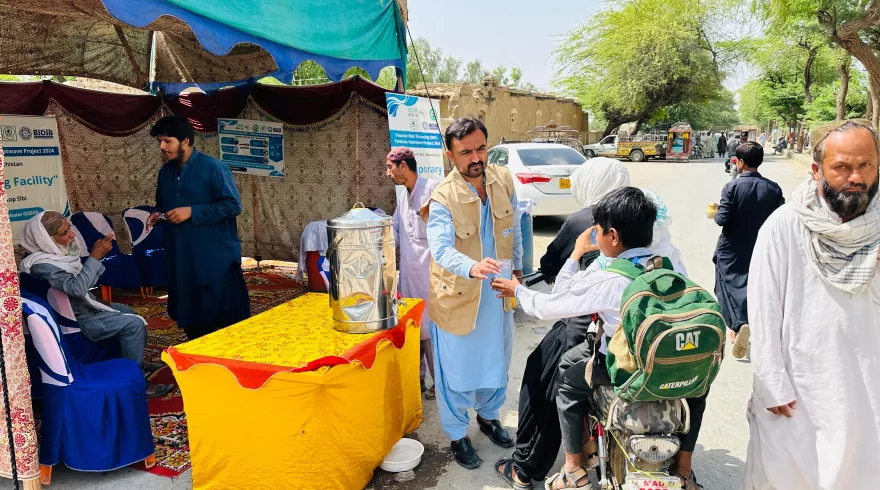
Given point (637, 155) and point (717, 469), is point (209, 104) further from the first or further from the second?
point (637, 155)

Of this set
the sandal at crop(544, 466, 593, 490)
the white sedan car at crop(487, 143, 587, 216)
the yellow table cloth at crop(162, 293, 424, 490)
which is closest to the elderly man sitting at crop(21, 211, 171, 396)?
the yellow table cloth at crop(162, 293, 424, 490)

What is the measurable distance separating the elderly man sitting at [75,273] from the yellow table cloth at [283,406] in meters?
1.29

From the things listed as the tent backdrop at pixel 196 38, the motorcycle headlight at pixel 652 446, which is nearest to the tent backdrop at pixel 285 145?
the tent backdrop at pixel 196 38

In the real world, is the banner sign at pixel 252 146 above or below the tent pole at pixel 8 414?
above

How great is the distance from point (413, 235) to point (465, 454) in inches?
59.0

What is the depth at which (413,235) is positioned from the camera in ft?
12.9

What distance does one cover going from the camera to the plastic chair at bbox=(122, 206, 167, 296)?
658 cm

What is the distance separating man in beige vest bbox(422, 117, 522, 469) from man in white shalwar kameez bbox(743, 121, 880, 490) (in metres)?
1.20

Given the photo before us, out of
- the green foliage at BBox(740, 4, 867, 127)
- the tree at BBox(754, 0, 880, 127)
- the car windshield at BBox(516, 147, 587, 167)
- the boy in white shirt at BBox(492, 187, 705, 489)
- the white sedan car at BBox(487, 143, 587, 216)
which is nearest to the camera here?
the boy in white shirt at BBox(492, 187, 705, 489)

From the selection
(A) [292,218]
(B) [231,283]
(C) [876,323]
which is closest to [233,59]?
(A) [292,218]

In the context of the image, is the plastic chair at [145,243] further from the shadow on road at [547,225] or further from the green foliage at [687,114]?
the green foliage at [687,114]

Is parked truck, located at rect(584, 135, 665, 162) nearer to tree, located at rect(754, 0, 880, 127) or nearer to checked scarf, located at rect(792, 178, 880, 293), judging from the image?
tree, located at rect(754, 0, 880, 127)

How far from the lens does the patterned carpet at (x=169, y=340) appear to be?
3197mm

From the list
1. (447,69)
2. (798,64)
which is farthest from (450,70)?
(798,64)
